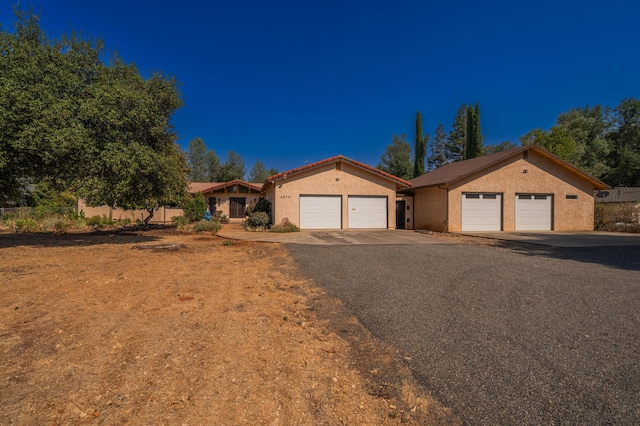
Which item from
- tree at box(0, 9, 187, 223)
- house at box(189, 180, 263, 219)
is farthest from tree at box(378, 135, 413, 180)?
tree at box(0, 9, 187, 223)

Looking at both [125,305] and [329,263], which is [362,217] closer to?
[329,263]

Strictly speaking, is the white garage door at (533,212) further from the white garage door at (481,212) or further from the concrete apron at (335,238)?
the concrete apron at (335,238)

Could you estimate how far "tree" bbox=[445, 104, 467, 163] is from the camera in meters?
47.0

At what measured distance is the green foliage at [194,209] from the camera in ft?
71.3

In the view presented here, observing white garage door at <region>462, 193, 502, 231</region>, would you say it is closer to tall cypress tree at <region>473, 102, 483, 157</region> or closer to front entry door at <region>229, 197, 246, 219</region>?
front entry door at <region>229, 197, 246, 219</region>

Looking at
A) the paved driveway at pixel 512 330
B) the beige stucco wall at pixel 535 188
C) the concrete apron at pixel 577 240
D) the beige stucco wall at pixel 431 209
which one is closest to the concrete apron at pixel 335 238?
the beige stucco wall at pixel 431 209

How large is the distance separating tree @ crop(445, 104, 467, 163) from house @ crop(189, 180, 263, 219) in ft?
109

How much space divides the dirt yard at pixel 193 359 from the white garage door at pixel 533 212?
1730cm

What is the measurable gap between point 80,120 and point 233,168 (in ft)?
154

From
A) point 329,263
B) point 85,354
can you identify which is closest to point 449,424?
point 85,354

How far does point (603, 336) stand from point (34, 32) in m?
16.6

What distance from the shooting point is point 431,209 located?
1897 centimetres

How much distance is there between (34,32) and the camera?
10953 mm

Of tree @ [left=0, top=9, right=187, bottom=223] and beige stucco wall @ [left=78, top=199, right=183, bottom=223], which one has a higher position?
tree @ [left=0, top=9, right=187, bottom=223]
